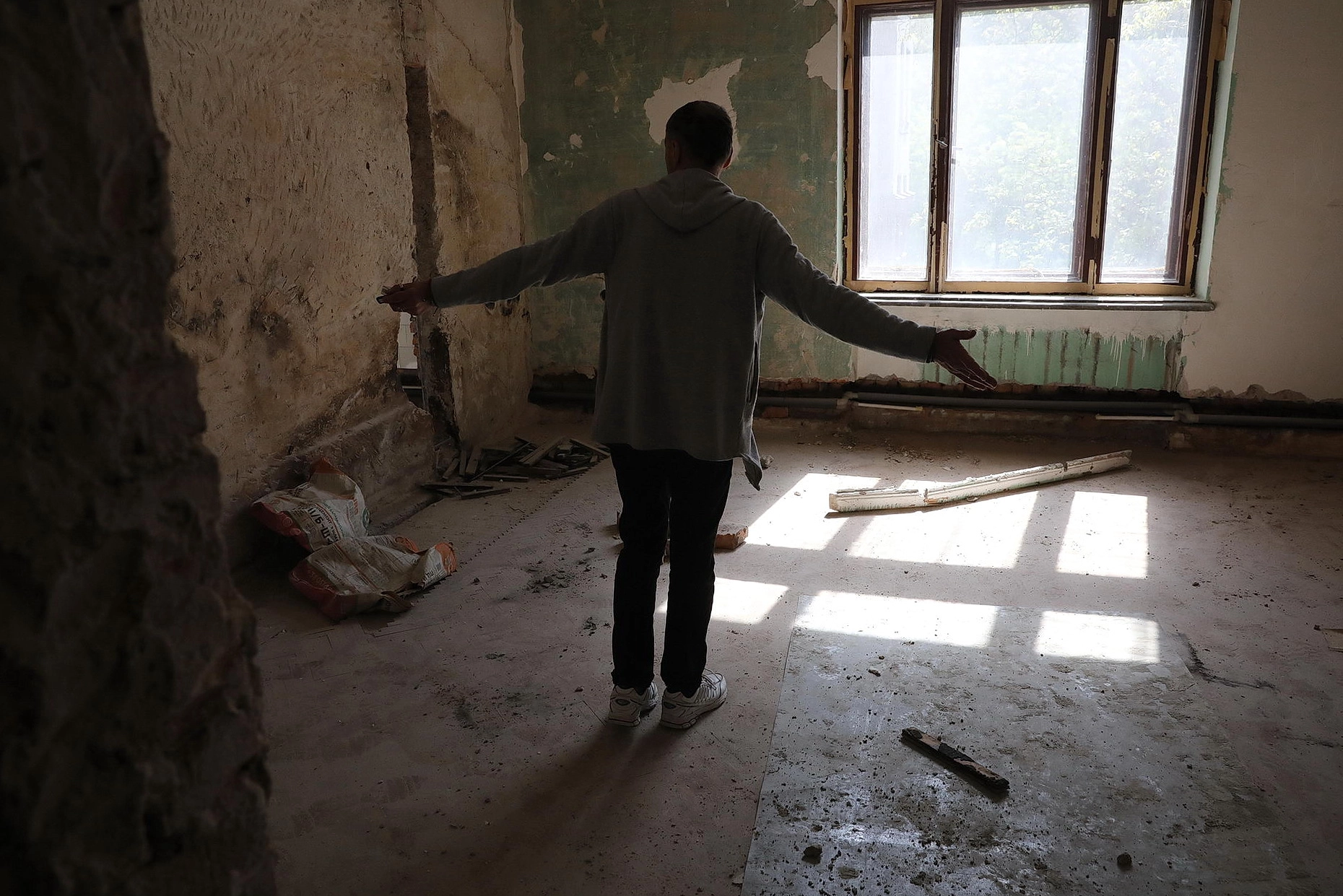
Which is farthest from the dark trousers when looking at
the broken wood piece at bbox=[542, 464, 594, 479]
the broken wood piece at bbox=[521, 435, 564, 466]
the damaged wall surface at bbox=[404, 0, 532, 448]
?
the damaged wall surface at bbox=[404, 0, 532, 448]

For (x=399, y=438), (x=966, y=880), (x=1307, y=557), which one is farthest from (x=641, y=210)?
(x=1307, y=557)

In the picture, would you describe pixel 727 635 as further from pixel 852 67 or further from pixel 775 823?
pixel 852 67

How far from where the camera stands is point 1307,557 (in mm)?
3625

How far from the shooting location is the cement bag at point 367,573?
10.8 feet

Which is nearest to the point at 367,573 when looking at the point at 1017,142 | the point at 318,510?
the point at 318,510

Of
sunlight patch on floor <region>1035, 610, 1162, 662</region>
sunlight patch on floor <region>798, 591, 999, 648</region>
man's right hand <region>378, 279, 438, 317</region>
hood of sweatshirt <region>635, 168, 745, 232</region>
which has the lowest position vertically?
sunlight patch on floor <region>798, 591, 999, 648</region>

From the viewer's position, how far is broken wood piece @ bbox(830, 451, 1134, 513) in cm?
427

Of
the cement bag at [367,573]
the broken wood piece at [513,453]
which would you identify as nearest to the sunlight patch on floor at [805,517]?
the cement bag at [367,573]

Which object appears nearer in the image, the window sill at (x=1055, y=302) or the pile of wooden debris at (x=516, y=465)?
the pile of wooden debris at (x=516, y=465)

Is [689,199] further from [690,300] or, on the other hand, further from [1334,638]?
[1334,638]

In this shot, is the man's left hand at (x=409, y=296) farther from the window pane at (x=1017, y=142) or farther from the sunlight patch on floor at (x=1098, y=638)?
the window pane at (x=1017, y=142)

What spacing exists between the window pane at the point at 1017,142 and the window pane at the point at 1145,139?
7.9 inches

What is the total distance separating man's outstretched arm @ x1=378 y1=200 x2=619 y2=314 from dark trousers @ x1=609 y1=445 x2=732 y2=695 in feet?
1.48

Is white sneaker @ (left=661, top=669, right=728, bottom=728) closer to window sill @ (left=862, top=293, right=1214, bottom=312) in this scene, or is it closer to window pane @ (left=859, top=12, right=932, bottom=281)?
window sill @ (left=862, top=293, right=1214, bottom=312)
